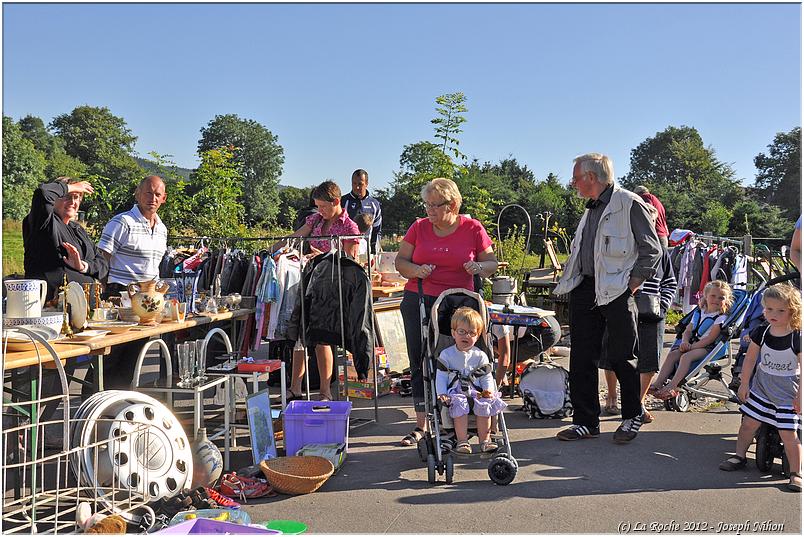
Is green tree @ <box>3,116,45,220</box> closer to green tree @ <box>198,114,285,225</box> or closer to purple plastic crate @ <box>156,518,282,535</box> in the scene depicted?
green tree @ <box>198,114,285,225</box>

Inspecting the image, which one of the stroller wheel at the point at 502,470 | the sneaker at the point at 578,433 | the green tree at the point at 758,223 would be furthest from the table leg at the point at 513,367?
the green tree at the point at 758,223

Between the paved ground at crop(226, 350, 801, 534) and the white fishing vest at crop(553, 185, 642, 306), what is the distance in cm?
116

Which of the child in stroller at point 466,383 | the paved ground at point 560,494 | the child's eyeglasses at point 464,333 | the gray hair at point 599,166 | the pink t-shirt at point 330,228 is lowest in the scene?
the paved ground at point 560,494

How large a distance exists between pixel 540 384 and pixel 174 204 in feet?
31.6

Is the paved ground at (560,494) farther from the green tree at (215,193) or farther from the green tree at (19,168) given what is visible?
the green tree at (19,168)

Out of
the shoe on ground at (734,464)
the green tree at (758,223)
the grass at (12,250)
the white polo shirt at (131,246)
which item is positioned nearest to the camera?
the shoe on ground at (734,464)

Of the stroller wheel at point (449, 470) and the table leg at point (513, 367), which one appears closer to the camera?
the stroller wheel at point (449, 470)

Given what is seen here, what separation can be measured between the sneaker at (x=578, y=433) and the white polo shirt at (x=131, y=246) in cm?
346

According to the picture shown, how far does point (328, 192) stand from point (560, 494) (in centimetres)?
346

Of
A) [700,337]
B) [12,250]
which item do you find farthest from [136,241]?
[12,250]

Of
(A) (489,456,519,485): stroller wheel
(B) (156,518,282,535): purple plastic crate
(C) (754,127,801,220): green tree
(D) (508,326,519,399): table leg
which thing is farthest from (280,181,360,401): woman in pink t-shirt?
(C) (754,127,801,220): green tree

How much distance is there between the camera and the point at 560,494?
4.53 m

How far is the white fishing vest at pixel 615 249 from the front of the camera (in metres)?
5.45

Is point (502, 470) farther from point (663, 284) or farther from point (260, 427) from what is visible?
point (663, 284)
